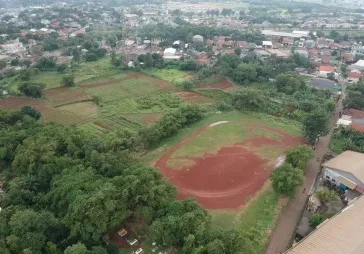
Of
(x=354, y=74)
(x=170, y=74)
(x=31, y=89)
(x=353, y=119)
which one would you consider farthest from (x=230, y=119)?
(x=31, y=89)

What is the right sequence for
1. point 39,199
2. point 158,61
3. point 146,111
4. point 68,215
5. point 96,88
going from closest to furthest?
1. point 68,215
2. point 39,199
3. point 146,111
4. point 96,88
5. point 158,61

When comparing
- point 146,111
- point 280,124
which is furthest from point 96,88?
point 280,124

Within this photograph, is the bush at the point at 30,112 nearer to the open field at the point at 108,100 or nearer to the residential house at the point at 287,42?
the open field at the point at 108,100

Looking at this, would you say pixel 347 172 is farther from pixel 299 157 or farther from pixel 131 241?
pixel 131 241

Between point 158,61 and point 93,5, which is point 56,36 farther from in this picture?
point 93,5

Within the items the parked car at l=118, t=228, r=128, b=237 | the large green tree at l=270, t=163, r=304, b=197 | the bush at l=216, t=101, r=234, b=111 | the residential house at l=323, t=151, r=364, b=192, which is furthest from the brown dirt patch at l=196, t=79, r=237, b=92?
the parked car at l=118, t=228, r=128, b=237

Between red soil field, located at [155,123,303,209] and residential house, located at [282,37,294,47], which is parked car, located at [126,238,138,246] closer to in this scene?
red soil field, located at [155,123,303,209]
